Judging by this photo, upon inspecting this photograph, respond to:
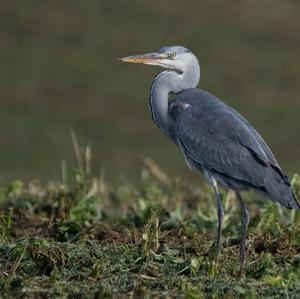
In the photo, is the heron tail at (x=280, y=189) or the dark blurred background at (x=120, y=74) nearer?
the heron tail at (x=280, y=189)

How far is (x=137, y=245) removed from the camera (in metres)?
7.80

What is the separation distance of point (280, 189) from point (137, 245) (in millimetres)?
1001

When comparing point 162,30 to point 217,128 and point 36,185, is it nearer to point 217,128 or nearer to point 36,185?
point 36,185

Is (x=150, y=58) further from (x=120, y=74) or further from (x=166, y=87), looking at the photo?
(x=120, y=74)

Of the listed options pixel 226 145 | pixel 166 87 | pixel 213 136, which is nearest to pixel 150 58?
pixel 166 87

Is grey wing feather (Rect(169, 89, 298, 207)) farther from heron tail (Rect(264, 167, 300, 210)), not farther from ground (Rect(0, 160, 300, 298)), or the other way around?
ground (Rect(0, 160, 300, 298))

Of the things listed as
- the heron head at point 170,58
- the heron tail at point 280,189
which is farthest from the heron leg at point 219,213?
the heron head at point 170,58

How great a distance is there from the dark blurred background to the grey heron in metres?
5.78

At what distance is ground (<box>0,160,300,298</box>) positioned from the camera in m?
6.85

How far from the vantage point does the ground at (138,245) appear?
6848mm

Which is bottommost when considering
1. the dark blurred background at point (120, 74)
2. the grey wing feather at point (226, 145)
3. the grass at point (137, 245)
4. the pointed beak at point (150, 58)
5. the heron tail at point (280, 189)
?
the dark blurred background at point (120, 74)

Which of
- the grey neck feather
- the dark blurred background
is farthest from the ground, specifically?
the dark blurred background

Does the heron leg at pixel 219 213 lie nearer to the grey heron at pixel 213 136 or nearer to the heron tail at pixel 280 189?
the grey heron at pixel 213 136

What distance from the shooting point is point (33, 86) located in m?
20.1
